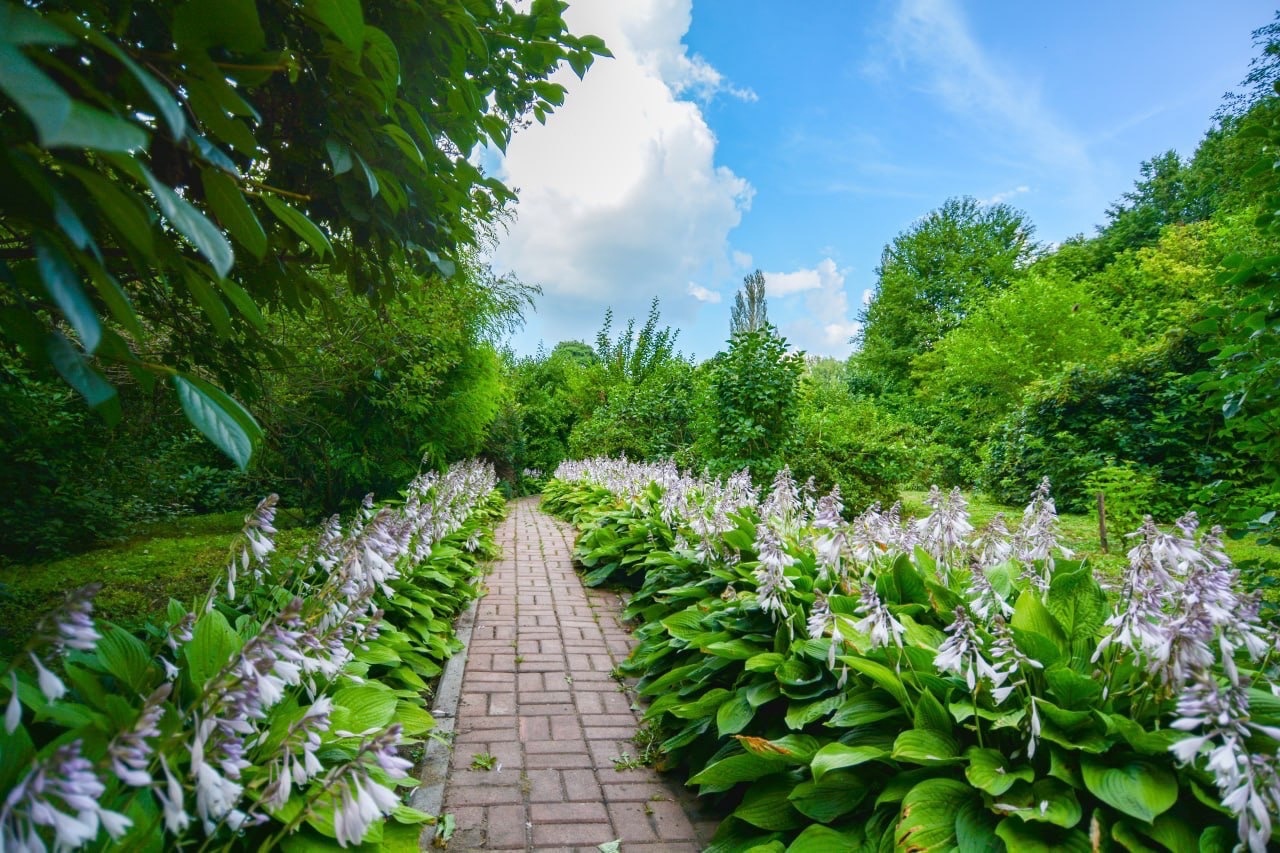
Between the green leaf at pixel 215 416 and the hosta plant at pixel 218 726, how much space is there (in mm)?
489

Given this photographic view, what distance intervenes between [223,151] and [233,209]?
55 cm

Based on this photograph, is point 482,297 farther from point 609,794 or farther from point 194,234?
point 194,234

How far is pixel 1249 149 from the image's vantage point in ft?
42.9

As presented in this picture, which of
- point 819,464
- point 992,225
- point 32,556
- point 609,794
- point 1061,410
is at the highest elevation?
point 992,225

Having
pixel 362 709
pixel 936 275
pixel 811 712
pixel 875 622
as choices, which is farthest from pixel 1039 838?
pixel 936 275

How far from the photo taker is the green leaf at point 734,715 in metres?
2.65

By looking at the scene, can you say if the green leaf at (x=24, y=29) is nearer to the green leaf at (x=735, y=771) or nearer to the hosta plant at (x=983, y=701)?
the hosta plant at (x=983, y=701)

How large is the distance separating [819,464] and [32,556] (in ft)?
26.3

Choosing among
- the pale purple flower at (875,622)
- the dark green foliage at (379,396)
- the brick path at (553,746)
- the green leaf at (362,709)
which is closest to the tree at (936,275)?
the dark green foliage at (379,396)

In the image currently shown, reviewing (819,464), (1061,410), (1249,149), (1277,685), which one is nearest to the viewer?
(1277,685)

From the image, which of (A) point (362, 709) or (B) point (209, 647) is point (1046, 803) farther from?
(B) point (209, 647)

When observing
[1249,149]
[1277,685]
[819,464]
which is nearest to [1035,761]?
[1277,685]

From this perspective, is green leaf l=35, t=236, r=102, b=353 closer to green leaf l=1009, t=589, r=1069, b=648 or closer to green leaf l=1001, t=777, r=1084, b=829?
green leaf l=1001, t=777, r=1084, b=829

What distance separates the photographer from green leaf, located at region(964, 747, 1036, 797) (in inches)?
74.0
